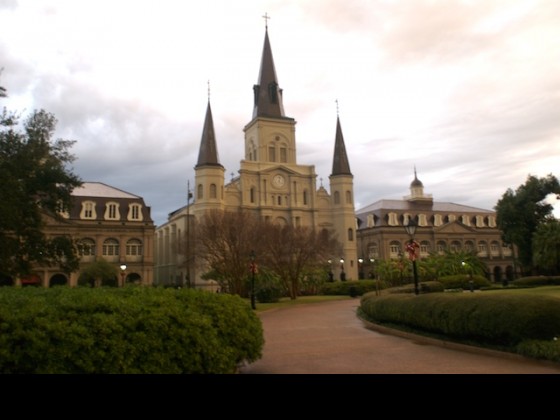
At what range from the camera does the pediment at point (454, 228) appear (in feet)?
252

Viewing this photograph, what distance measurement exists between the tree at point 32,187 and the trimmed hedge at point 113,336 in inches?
762

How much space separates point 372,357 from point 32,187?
76.6 feet

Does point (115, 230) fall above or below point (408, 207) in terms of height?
below

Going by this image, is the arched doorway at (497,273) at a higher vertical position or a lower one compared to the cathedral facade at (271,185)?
lower

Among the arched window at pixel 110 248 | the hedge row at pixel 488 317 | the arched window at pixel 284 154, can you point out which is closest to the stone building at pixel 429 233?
the arched window at pixel 284 154

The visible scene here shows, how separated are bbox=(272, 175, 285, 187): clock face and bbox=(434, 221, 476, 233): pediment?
93.0ft

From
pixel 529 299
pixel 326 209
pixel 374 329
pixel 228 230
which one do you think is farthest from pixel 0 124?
pixel 326 209

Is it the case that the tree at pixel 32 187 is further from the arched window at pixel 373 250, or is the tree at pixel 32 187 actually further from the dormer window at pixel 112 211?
the arched window at pixel 373 250

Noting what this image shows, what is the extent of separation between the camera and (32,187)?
26.7 metres

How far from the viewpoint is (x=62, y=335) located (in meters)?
5.95

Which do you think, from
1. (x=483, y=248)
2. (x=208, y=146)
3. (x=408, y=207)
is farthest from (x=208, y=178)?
(x=483, y=248)

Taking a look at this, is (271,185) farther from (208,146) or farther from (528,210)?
(528,210)

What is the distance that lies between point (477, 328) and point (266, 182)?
55551mm
